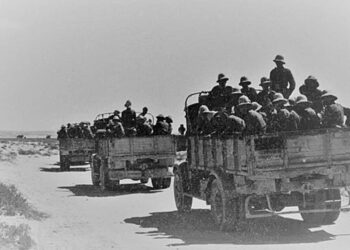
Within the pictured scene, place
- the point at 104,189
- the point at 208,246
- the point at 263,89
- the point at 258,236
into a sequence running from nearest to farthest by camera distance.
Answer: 1. the point at 208,246
2. the point at 258,236
3. the point at 263,89
4. the point at 104,189

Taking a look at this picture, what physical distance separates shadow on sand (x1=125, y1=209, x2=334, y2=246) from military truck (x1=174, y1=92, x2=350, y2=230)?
35 centimetres

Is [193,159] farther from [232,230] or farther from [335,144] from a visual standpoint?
[335,144]

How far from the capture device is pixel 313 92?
10.1 m

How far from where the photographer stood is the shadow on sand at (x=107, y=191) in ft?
57.2

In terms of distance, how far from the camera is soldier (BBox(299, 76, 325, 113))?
989 centimetres

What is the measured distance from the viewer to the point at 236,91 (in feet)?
37.5

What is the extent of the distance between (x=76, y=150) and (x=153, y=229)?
61.2 ft

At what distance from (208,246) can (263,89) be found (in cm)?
387

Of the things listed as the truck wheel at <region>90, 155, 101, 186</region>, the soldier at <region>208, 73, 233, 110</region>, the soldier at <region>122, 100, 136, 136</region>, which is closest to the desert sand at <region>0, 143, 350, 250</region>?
the soldier at <region>208, 73, 233, 110</region>

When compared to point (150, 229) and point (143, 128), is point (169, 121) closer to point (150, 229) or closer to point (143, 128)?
point (143, 128)

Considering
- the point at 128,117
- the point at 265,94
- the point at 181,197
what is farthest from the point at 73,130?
the point at 265,94

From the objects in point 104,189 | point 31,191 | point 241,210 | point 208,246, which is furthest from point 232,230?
point 31,191

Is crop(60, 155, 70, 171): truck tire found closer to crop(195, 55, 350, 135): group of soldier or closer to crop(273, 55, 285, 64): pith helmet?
crop(273, 55, 285, 64): pith helmet

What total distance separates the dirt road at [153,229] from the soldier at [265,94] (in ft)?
7.60
